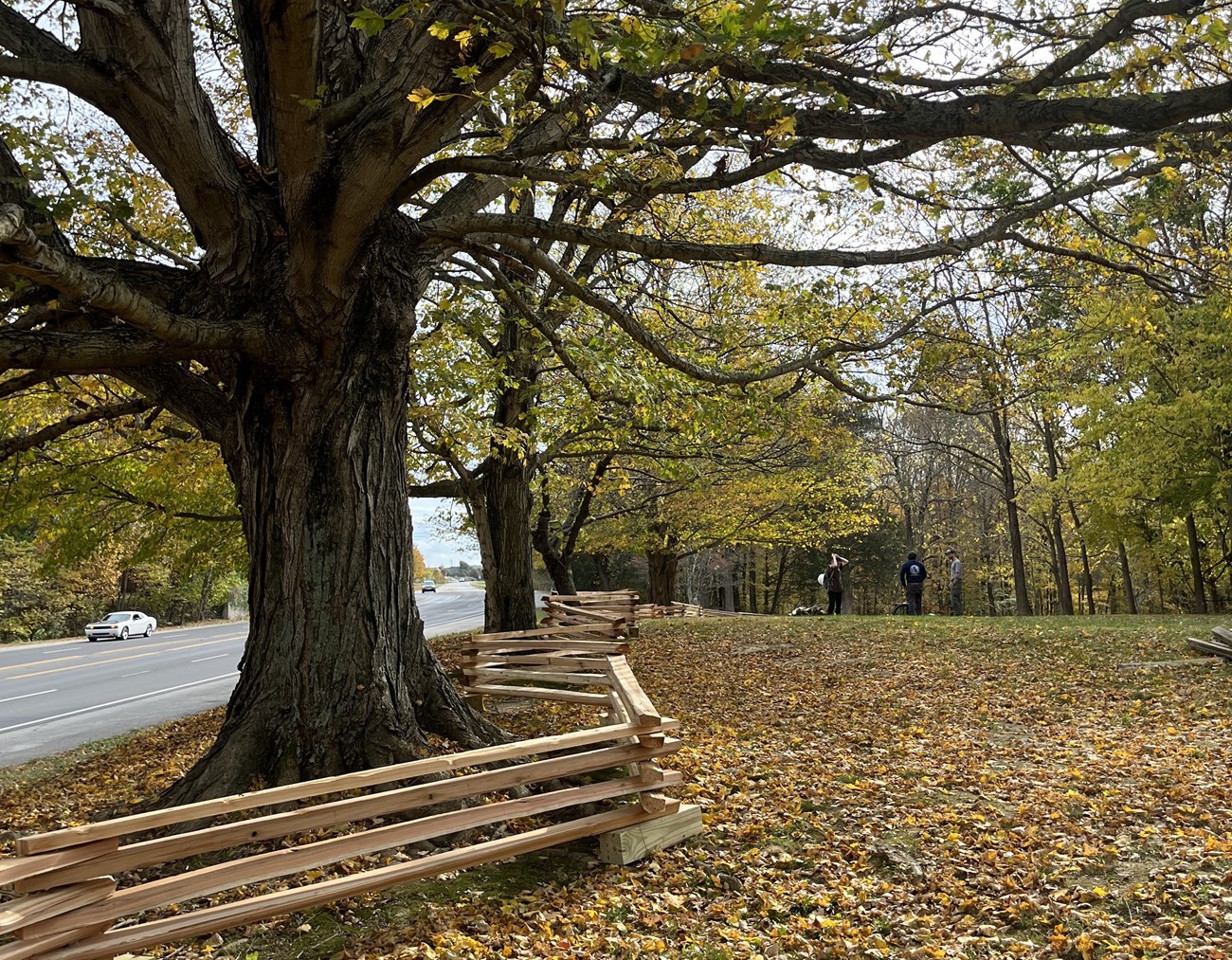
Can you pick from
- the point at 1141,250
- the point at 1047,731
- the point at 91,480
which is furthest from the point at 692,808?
the point at 91,480

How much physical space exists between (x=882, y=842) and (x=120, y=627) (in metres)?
34.6

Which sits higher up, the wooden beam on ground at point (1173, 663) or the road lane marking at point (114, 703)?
the wooden beam on ground at point (1173, 663)

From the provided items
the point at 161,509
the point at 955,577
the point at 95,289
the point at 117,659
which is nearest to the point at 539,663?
the point at 95,289

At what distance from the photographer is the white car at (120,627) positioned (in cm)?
3275

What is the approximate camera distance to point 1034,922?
4379 millimetres

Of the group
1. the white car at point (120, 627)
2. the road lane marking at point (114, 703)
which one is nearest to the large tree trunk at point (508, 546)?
the road lane marking at point (114, 703)

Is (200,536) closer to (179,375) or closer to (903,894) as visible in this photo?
(179,375)

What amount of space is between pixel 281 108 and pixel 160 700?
13895 mm

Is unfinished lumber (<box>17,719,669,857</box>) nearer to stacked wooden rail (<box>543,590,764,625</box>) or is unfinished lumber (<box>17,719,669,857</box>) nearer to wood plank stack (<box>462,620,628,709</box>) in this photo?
wood plank stack (<box>462,620,628,709</box>)

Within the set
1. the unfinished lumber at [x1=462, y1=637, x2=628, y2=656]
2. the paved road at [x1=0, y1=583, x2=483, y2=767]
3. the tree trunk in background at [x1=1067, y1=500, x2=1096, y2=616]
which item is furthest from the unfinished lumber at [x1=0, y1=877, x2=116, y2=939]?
the tree trunk in background at [x1=1067, y1=500, x2=1096, y2=616]

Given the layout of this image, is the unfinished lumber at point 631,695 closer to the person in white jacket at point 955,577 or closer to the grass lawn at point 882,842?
the grass lawn at point 882,842

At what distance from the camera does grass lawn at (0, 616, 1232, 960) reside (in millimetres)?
4379

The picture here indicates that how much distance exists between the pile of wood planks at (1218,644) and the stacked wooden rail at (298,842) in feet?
27.4

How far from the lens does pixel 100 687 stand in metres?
18.2
